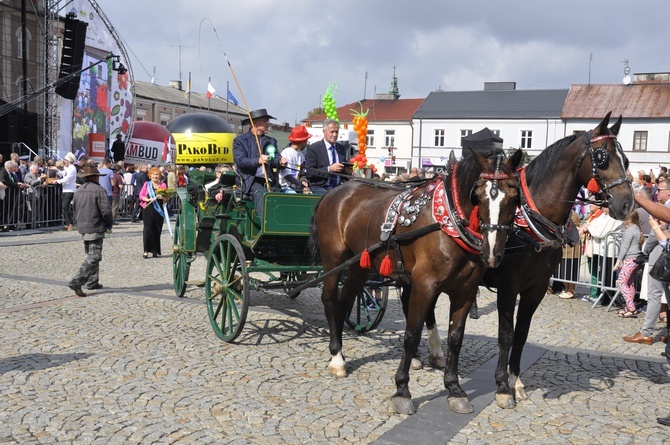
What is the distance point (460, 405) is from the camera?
5168 mm

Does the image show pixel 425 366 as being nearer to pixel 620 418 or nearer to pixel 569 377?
pixel 569 377

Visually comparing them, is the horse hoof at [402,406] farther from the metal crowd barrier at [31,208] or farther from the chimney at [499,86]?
the chimney at [499,86]

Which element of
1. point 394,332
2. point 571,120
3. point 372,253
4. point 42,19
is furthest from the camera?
point 571,120

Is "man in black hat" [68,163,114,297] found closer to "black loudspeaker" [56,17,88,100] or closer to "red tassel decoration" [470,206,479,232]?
"red tassel decoration" [470,206,479,232]

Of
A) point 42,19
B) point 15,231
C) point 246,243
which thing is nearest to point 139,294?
point 246,243

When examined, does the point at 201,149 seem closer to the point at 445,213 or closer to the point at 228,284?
the point at 228,284

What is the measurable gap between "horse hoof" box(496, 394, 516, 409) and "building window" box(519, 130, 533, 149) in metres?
56.6

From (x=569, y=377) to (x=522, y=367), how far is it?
17.9 inches

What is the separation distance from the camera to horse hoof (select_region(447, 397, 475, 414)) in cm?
516

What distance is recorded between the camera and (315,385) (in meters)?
5.77

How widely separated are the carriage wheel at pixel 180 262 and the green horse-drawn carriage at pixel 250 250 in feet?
1.77

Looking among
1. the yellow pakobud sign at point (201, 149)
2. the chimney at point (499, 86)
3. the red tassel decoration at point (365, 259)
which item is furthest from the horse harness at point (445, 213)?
the chimney at point (499, 86)

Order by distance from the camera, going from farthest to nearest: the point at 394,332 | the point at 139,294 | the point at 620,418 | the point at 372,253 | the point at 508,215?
A: the point at 139,294 < the point at 394,332 < the point at 372,253 < the point at 620,418 < the point at 508,215

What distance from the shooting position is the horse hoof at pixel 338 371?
19.9ft
